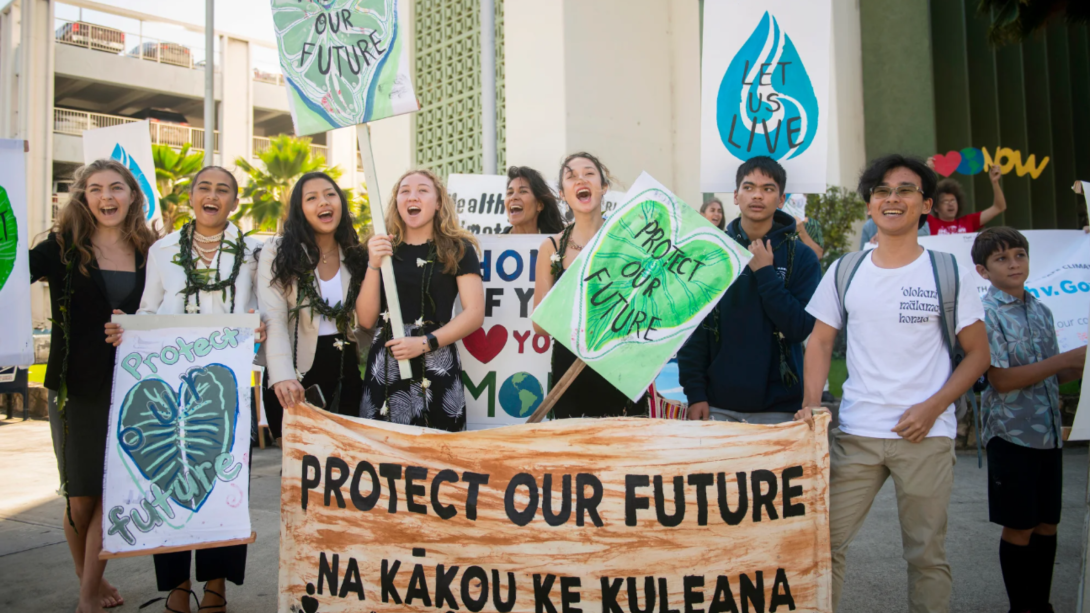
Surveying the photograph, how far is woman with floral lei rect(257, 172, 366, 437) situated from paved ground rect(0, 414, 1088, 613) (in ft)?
3.73

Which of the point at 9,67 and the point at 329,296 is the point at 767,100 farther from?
the point at 9,67

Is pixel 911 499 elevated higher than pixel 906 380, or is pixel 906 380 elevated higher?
pixel 906 380

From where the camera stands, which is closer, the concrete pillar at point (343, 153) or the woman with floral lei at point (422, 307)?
the woman with floral lei at point (422, 307)

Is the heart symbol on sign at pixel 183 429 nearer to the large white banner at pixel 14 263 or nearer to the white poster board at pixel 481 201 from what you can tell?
the large white banner at pixel 14 263

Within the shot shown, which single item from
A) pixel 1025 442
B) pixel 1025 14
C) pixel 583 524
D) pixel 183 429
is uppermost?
pixel 1025 14

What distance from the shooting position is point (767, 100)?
3.81 meters

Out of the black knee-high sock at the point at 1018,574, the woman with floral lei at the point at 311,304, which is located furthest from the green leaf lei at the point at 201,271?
the black knee-high sock at the point at 1018,574

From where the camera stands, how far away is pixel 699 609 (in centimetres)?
263

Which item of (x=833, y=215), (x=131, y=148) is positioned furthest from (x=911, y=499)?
(x=833, y=215)

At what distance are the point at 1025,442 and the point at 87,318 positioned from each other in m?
3.92

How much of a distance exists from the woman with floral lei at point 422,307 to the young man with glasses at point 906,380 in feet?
4.78

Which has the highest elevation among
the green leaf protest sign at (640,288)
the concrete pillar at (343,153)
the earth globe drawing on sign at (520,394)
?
the concrete pillar at (343,153)

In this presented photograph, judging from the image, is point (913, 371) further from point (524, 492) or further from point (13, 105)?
point (13, 105)

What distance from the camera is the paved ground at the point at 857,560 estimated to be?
3691 mm
